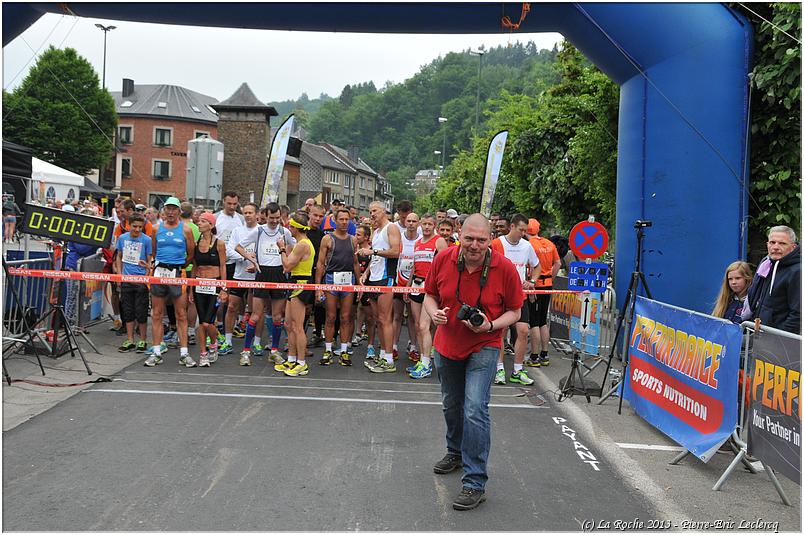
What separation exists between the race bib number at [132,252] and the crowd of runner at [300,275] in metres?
0.01

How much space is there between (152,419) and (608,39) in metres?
7.04

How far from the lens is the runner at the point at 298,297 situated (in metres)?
9.09

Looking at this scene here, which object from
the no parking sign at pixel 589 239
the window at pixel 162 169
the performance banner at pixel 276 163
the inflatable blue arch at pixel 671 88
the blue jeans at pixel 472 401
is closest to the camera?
the blue jeans at pixel 472 401

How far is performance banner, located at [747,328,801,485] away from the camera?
4.84 meters

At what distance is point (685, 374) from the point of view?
6.32 meters

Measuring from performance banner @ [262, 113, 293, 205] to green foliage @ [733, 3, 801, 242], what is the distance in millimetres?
8951

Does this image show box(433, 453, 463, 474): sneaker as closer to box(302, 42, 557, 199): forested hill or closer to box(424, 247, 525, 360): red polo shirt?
box(424, 247, 525, 360): red polo shirt

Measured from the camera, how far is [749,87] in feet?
30.9

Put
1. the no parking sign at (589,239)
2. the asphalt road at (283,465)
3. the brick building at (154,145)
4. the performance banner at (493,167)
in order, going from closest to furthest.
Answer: the asphalt road at (283,465) < the no parking sign at (589,239) < the performance banner at (493,167) < the brick building at (154,145)

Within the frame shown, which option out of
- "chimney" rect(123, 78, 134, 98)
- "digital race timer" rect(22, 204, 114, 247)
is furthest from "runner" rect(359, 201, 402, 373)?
"chimney" rect(123, 78, 134, 98)

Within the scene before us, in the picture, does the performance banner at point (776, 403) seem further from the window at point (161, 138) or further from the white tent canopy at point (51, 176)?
the window at point (161, 138)

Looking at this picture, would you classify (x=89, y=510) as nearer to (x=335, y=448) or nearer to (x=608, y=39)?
(x=335, y=448)

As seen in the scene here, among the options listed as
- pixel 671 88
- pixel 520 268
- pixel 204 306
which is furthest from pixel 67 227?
pixel 671 88

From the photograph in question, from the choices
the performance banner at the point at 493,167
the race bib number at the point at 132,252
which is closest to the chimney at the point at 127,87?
the performance banner at the point at 493,167
